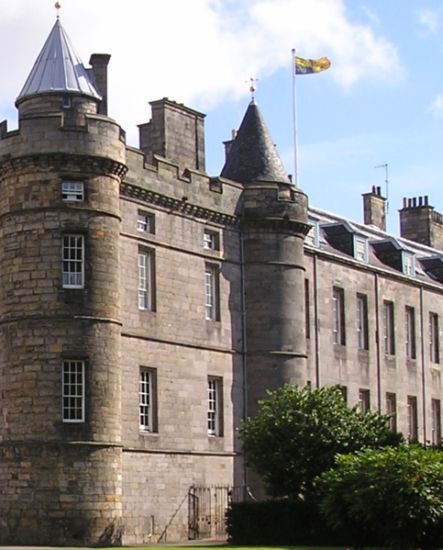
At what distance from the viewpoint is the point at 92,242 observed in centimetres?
3991

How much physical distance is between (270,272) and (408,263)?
1492 centimetres

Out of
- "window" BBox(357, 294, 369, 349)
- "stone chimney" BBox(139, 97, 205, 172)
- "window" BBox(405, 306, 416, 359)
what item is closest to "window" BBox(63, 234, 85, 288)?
"stone chimney" BBox(139, 97, 205, 172)

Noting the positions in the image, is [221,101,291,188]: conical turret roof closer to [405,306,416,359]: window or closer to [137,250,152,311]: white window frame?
[137,250,152,311]: white window frame

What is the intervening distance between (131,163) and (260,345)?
8.06 metres

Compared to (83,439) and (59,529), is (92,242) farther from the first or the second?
(59,529)

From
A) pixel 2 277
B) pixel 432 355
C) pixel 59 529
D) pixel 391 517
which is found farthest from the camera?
pixel 432 355

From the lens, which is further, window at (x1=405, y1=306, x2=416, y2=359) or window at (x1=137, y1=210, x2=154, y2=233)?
window at (x1=405, y1=306, x2=416, y2=359)

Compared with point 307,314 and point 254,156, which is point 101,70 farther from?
point 307,314

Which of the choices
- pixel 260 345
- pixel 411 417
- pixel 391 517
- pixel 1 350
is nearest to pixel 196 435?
pixel 260 345

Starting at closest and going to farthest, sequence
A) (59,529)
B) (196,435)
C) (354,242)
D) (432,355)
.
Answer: (59,529) → (196,435) → (354,242) → (432,355)

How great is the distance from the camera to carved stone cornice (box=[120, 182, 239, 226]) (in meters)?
42.5

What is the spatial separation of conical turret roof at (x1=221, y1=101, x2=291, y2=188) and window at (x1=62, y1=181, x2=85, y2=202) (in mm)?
9508

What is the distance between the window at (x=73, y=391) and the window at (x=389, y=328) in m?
21.0

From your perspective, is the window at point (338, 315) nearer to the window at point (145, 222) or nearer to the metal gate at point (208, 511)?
the metal gate at point (208, 511)
